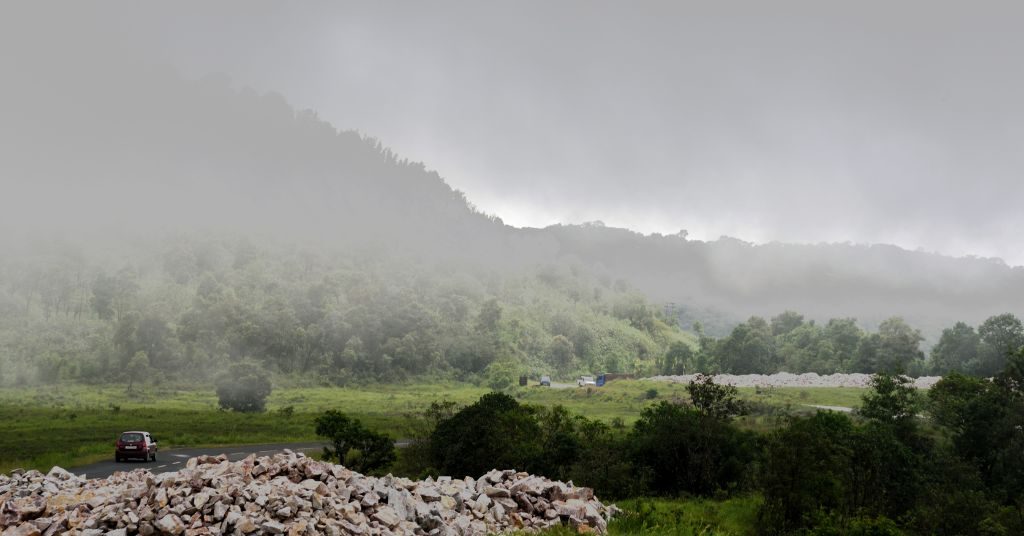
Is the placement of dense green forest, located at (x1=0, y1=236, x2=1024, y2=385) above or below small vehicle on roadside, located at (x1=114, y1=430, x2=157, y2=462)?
above

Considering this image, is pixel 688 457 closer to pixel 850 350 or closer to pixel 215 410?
pixel 215 410

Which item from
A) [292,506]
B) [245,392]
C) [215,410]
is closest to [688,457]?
[292,506]

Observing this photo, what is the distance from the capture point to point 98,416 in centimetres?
7719

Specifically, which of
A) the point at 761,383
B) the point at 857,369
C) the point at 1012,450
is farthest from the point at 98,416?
the point at 857,369

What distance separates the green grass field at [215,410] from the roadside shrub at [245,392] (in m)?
2.64

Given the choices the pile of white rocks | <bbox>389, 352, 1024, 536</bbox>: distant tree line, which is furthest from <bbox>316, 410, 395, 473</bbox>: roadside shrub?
the pile of white rocks

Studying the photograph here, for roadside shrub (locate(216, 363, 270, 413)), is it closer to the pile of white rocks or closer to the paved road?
the paved road

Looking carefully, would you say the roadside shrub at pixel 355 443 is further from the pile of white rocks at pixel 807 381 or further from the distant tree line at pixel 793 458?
the pile of white rocks at pixel 807 381

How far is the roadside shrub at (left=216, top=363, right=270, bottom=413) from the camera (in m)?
97.2

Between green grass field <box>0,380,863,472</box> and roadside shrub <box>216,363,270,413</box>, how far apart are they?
2.64 meters

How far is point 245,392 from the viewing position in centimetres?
9800

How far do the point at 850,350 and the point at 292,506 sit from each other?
17395 cm

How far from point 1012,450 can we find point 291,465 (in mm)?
36976

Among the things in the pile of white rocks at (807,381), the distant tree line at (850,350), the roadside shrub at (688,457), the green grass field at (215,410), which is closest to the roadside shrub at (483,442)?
the roadside shrub at (688,457)
